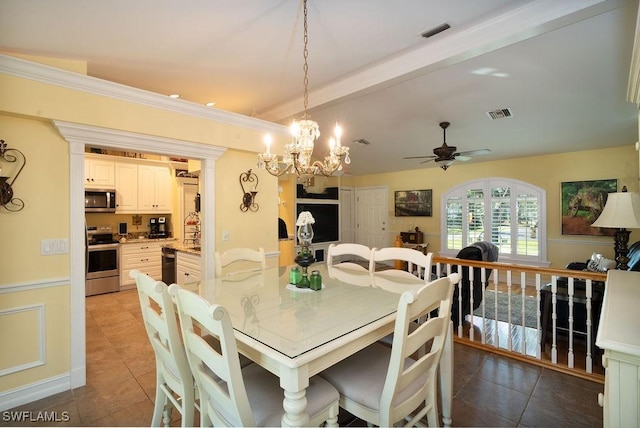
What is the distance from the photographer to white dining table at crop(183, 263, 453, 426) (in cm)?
112

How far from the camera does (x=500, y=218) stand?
613 cm

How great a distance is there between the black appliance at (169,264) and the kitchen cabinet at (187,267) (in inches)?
7.8

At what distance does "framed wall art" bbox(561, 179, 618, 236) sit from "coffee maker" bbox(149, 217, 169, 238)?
25.3 ft

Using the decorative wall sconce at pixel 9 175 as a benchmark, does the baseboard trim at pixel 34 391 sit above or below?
below

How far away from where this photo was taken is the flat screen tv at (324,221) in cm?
764

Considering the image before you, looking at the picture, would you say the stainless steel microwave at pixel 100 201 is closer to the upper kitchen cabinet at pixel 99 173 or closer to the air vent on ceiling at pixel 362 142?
the upper kitchen cabinet at pixel 99 173

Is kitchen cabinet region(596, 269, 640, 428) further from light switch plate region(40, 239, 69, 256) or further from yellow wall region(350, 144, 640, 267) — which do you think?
yellow wall region(350, 144, 640, 267)

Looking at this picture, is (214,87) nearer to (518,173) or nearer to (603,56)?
(603,56)

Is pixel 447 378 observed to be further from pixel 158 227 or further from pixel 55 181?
pixel 158 227

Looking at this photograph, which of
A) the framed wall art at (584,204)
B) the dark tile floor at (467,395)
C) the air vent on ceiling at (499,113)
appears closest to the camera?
the dark tile floor at (467,395)

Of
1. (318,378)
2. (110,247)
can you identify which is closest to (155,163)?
(110,247)

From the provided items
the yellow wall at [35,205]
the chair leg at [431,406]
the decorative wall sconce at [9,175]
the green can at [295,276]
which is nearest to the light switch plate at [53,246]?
the yellow wall at [35,205]

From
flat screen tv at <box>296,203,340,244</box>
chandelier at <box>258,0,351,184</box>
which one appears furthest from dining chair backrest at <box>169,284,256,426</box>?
flat screen tv at <box>296,203,340,244</box>

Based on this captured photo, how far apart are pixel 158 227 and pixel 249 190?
3.60 meters
